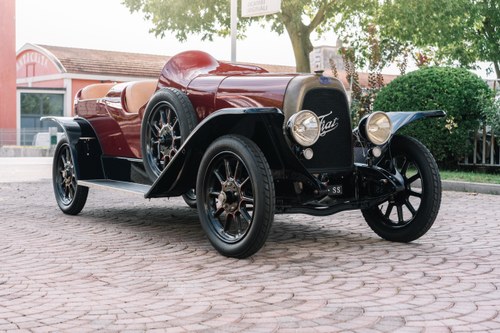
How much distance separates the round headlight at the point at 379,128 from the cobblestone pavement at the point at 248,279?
855mm

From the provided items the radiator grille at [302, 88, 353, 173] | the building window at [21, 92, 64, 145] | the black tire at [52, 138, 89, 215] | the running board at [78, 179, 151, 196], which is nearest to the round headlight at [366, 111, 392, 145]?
the radiator grille at [302, 88, 353, 173]

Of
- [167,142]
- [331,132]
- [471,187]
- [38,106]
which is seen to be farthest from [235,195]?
[38,106]

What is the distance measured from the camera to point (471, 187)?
399 inches

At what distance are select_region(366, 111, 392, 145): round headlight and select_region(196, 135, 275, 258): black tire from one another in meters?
1.12

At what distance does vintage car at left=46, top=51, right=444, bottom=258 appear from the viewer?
16.3ft

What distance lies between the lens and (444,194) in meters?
9.75

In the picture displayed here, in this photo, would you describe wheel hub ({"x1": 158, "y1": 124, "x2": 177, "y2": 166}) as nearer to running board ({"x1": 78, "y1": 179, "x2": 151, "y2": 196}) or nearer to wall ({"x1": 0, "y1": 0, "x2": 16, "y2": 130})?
running board ({"x1": 78, "y1": 179, "x2": 151, "y2": 196})

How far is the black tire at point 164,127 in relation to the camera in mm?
5777

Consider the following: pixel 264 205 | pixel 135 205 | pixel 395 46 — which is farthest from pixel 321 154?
pixel 395 46

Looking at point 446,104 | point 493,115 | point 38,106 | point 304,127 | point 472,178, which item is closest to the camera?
point 304,127

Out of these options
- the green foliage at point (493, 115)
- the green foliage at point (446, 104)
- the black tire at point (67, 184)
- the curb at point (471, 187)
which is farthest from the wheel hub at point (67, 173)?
the green foliage at point (493, 115)

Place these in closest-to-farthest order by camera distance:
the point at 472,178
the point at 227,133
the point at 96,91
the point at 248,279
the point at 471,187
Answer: the point at 248,279 → the point at 227,133 → the point at 96,91 → the point at 471,187 → the point at 472,178

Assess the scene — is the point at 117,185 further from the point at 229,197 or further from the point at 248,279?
the point at 248,279

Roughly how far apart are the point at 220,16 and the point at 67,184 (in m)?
14.0
